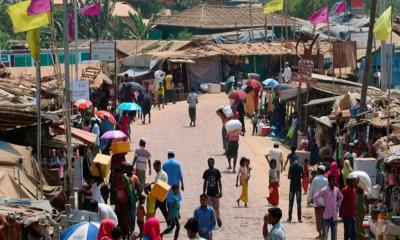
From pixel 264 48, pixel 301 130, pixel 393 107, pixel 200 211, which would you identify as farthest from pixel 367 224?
pixel 264 48

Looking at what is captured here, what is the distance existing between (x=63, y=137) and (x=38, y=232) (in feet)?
24.5

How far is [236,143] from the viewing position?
28656 mm

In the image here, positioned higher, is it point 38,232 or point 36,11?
point 36,11

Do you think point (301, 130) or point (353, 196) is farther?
point (301, 130)

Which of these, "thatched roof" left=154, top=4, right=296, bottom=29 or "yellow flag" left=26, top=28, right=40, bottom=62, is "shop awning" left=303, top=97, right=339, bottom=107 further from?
"thatched roof" left=154, top=4, right=296, bottom=29

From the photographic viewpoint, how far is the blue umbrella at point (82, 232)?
621 inches

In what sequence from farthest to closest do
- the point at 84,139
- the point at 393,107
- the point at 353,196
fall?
the point at 393,107, the point at 84,139, the point at 353,196

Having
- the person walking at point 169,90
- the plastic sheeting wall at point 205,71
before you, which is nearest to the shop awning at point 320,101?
the person walking at point 169,90

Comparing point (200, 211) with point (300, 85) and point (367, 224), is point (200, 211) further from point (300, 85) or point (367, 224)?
point (300, 85)

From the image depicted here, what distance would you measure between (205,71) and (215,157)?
22.9 m

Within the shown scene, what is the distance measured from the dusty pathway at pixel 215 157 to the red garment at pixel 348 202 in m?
1.68

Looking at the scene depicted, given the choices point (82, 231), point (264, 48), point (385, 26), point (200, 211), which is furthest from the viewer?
point (264, 48)

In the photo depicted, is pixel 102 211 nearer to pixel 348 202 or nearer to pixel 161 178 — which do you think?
pixel 161 178

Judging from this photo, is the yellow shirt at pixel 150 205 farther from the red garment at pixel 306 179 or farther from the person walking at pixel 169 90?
the person walking at pixel 169 90
